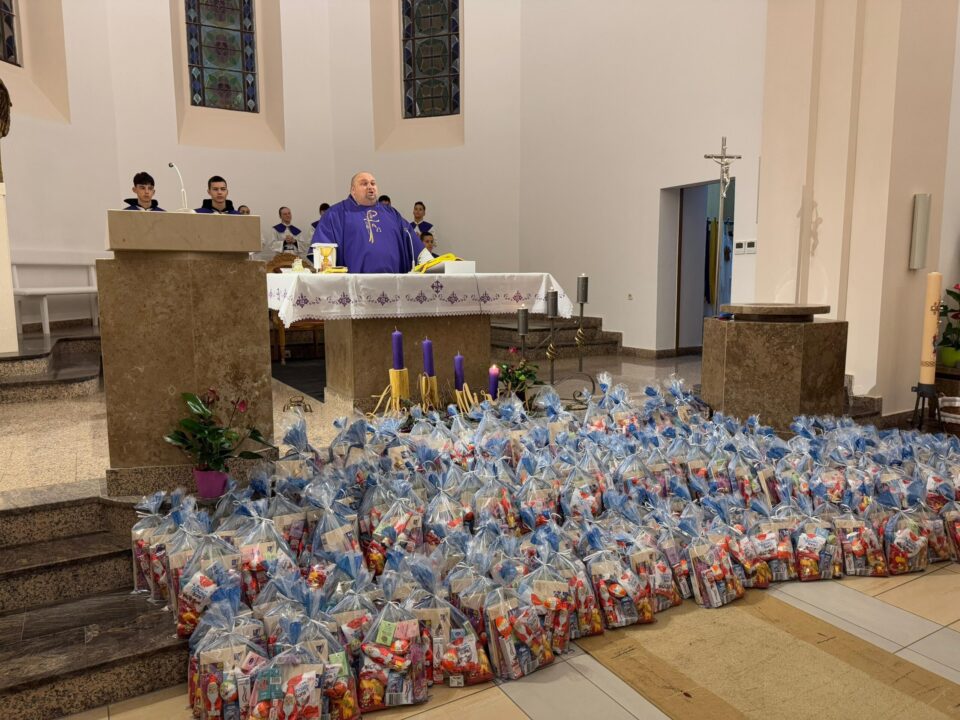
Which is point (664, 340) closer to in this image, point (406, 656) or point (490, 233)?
point (490, 233)

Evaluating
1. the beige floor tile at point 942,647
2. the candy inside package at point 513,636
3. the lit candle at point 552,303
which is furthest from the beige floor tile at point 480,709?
the lit candle at point 552,303

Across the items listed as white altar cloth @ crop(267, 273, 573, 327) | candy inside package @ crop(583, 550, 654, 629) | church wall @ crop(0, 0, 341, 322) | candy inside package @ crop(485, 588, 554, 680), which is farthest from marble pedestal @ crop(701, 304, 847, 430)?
church wall @ crop(0, 0, 341, 322)

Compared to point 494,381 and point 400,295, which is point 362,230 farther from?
point 494,381

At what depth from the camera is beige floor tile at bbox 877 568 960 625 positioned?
2.88 metres

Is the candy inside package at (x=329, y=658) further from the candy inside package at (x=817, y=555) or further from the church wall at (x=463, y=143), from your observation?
the church wall at (x=463, y=143)

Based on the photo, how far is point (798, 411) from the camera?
191 inches

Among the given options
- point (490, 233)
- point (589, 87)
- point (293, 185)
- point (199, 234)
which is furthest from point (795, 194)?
point (293, 185)

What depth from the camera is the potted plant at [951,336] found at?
21.1 feet

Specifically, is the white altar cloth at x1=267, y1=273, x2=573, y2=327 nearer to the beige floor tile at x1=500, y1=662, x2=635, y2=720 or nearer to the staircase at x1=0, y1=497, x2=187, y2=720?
the staircase at x1=0, y1=497, x2=187, y2=720

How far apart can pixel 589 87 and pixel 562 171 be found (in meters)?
1.22

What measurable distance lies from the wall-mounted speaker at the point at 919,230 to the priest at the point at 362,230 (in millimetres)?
4443

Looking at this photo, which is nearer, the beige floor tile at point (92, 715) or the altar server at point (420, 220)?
the beige floor tile at point (92, 715)

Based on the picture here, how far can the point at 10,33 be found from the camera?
29.5 feet

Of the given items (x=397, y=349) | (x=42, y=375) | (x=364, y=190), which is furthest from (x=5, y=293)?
(x=397, y=349)
